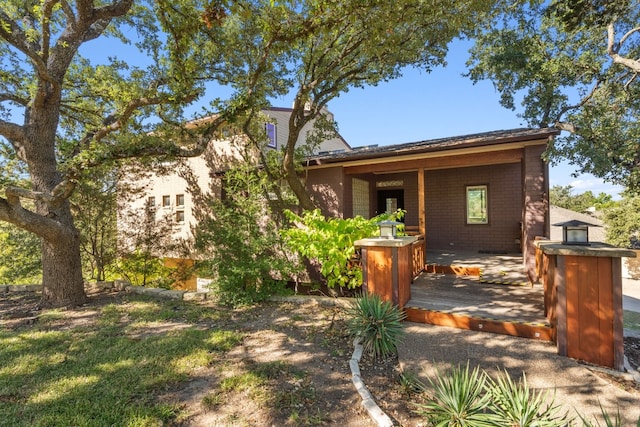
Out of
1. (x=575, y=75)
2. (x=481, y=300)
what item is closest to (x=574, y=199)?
(x=575, y=75)

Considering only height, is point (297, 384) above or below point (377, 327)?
below

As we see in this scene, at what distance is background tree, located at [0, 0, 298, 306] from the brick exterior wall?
663 centimetres

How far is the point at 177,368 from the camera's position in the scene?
356cm

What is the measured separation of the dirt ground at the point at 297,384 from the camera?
8.73ft

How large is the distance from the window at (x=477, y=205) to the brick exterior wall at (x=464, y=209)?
0.41 feet

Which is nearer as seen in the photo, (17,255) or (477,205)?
(477,205)

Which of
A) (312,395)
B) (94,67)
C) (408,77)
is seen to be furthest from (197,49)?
(312,395)

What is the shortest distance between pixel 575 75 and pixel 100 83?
15.5m

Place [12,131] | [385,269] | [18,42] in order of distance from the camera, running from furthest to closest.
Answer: [12,131] → [18,42] → [385,269]

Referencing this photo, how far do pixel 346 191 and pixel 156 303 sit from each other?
221 inches

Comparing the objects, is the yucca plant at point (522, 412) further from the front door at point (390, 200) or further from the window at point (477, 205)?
the front door at point (390, 200)

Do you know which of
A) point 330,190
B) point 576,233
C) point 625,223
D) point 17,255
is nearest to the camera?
point 576,233

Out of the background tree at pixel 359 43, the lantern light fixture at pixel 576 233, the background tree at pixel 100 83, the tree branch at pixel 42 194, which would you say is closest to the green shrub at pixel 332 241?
the background tree at pixel 359 43

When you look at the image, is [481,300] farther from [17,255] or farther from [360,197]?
[17,255]
